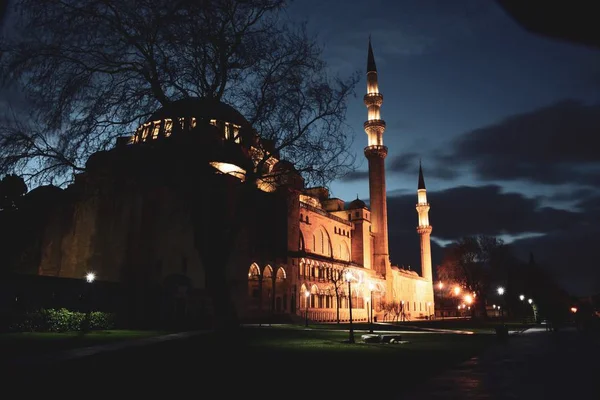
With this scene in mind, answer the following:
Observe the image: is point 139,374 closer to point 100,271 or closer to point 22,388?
point 22,388

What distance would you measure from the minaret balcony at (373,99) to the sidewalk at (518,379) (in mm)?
73522

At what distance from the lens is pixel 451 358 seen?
1485cm

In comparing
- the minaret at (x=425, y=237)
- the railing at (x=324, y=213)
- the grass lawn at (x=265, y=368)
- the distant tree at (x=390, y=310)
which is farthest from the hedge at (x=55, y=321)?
the minaret at (x=425, y=237)

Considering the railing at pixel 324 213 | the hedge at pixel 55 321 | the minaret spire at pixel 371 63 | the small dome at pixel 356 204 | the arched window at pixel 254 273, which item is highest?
the minaret spire at pixel 371 63

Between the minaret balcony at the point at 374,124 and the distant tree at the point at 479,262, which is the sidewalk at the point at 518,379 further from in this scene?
the minaret balcony at the point at 374,124

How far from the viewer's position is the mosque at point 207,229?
813 inches

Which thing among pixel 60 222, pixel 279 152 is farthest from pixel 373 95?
pixel 279 152

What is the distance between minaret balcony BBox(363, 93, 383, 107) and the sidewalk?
73.5 meters

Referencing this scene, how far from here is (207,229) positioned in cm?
2030

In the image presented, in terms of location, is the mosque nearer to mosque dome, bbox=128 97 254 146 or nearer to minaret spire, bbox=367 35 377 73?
mosque dome, bbox=128 97 254 146

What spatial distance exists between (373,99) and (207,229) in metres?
70.0

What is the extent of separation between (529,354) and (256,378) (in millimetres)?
10960

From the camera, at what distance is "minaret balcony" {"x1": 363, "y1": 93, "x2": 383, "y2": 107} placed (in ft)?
279

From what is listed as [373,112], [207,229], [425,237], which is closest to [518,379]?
[207,229]
